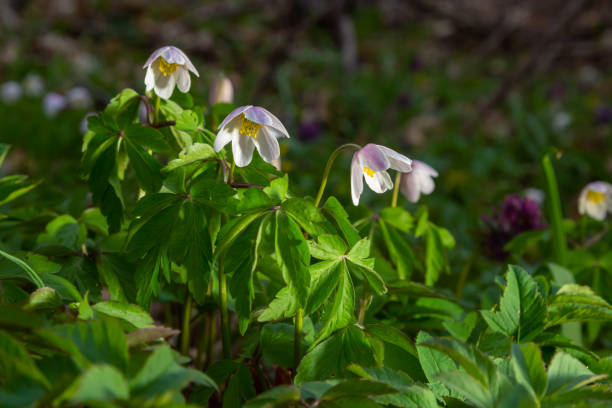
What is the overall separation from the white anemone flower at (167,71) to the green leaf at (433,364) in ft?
2.45

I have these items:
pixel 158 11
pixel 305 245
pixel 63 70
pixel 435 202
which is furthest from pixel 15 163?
pixel 158 11

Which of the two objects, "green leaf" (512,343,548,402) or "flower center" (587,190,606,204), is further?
"flower center" (587,190,606,204)

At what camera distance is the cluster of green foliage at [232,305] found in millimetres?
781

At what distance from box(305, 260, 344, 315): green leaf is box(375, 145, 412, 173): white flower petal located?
0.27m

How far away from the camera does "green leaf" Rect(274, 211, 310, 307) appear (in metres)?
0.99

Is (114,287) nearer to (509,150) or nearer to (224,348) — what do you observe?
(224,348)

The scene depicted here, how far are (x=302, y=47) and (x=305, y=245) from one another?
20.3ft

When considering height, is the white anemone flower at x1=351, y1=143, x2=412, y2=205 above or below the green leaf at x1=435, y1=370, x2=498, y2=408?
above

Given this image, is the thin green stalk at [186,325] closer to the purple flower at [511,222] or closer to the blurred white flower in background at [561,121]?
the purple flower at [511,222]

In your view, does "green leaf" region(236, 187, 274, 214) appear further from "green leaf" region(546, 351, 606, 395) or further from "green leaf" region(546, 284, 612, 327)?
"green leaf" region(546, 284, 612, 327)

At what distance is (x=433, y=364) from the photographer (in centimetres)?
104

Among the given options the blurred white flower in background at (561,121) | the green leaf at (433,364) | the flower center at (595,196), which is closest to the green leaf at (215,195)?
the green leaf at (433,364)

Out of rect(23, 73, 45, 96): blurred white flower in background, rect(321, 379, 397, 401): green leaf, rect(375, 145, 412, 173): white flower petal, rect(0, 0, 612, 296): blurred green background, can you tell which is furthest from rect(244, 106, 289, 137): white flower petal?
rect(23, 73, 45, 96): blurred white flower in background

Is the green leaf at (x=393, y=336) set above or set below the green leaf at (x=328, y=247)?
below
